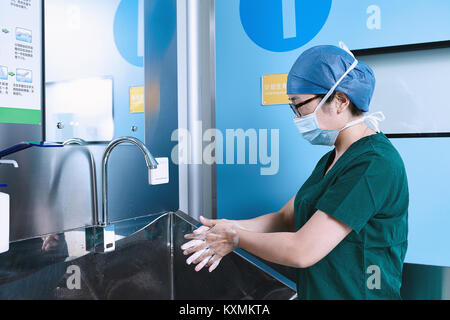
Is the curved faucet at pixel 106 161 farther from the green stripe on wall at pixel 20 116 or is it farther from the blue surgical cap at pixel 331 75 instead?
the blue surgical cap at pixel 331 75

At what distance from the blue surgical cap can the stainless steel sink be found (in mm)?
533

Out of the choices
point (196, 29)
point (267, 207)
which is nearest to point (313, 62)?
point (267, 207)

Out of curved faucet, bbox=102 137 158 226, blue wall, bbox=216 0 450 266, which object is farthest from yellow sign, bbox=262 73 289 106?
curved faucet, bbox=102 137 158 226

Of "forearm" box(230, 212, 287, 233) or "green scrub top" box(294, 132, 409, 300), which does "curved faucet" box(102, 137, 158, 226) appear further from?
"green scrub top" box(294, 132, 409, 300)

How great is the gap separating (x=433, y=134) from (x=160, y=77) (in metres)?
1.10

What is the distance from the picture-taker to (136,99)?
1.49m

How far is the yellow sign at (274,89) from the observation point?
1.41m

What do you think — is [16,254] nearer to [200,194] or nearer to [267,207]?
[200,194]

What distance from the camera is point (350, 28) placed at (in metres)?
1.31

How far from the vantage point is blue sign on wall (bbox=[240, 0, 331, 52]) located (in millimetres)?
1345

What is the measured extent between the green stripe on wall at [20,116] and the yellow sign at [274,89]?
850 millimetres

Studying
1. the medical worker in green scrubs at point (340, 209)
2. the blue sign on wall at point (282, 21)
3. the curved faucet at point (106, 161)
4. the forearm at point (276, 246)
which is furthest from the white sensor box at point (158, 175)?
the blue sign on wall at point (282, 21)

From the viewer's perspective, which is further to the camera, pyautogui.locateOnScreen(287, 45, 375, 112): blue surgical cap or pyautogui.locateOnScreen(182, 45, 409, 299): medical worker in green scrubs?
pyautogui.locateOnScreen(287, 45, 375, 112): blue surgical cap

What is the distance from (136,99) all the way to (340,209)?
1005mm
